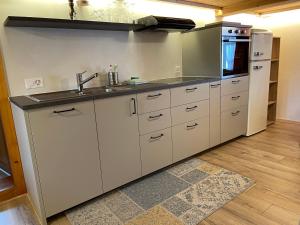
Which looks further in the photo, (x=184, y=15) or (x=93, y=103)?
(x=184, y=15)

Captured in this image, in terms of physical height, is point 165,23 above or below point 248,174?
above

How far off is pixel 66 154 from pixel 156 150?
3.06 feet

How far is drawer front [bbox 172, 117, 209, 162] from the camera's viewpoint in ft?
8.34

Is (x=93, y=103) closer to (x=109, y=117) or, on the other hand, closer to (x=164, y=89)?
(x=109, y=117)

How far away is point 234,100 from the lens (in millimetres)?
3113

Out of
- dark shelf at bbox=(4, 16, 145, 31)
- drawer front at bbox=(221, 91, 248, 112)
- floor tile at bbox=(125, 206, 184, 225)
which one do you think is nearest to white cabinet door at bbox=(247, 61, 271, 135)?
drawer front at bbox=(221, 91, 248, 112)

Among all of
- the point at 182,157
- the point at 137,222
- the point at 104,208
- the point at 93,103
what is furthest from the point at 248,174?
the point at 93,103

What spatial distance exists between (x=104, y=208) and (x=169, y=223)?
1.90 ft

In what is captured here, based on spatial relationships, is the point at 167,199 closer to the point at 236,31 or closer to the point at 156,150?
the point at 156,150

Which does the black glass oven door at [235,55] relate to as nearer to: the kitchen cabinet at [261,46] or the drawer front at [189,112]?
the kitchen cabinet at [261,46]

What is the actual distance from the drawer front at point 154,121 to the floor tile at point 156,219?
72cm

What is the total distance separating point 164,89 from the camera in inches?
91.5

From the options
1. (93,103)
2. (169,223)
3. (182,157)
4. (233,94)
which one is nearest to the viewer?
(169,223)

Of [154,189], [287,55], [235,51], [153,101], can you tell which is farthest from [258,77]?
[154,189]
